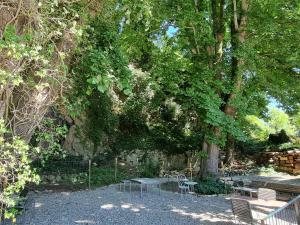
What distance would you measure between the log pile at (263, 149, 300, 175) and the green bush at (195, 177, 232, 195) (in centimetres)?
515

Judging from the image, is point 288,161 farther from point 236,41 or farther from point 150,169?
point 236,41

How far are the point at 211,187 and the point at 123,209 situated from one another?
13.4 feet

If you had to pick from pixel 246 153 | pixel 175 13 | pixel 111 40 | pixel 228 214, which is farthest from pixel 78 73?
pixel 246 153

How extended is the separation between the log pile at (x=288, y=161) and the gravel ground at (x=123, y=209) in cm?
626

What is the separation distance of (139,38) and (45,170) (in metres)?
6.31

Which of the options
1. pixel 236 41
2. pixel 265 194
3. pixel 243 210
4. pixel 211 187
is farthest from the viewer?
pixel 236 41

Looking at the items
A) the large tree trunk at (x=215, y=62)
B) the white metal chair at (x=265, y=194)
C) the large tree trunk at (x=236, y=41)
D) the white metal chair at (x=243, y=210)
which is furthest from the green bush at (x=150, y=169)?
the white metal chair at (x=243, y=210)

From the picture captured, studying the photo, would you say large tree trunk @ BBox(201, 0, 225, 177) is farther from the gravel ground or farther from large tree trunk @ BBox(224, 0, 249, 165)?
the gravel ground

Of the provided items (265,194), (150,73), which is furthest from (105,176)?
(265,194)

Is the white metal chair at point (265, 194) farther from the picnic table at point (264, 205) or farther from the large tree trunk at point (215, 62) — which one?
the large tree trunk at point (215, 62)

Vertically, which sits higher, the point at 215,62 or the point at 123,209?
the point at 215,62

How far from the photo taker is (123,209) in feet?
26.7

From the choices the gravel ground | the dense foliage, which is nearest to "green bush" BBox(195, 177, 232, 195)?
the dense foliage

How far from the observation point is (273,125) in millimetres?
20578
